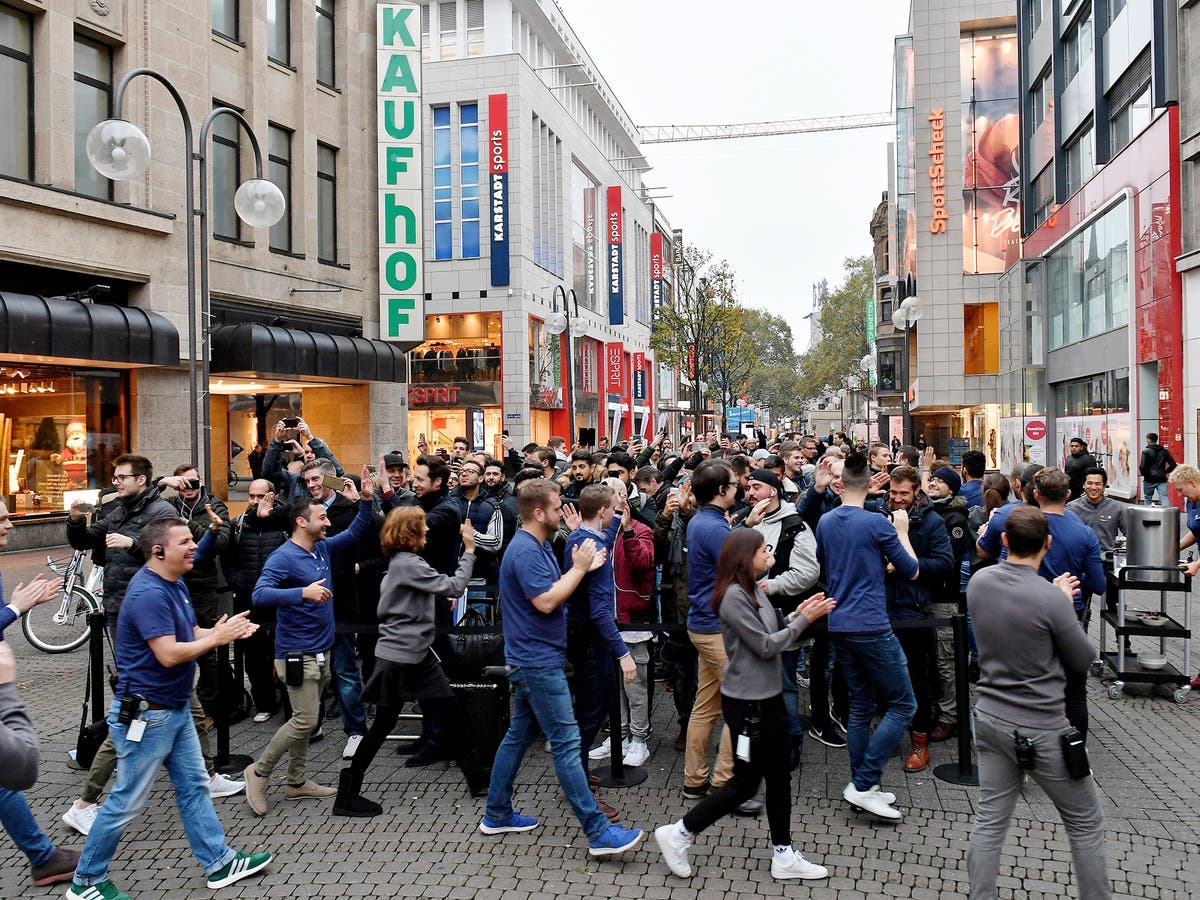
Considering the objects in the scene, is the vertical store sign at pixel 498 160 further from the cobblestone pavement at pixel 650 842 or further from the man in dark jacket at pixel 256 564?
the cobblestone pavement at pixel 650 842

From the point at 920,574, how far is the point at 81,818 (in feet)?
18.0

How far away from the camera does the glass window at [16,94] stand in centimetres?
1653

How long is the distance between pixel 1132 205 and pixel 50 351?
2346 centimetres

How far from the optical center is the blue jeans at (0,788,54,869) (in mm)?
4480

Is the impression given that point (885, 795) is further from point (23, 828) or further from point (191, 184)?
point (191, 184)

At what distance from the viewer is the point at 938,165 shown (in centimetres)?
3891

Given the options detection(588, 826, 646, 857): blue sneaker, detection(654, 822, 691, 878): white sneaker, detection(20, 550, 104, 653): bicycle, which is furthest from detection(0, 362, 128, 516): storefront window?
detection(654, 822, 691, 878): white sneaker

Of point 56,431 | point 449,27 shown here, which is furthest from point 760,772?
point 449,27

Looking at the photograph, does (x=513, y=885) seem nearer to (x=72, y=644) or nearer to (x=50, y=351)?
(x=72, y=644)

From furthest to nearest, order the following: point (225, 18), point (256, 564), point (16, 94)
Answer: point (225, 18)
point (16, 94)
point (256, 564)

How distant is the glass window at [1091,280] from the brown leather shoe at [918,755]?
20453 millimetres

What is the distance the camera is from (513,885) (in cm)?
470

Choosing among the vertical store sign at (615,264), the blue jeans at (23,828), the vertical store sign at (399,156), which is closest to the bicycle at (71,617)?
the blue jeans at (23,828)

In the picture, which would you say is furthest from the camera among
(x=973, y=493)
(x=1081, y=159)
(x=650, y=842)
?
(x=1081, y=159)
